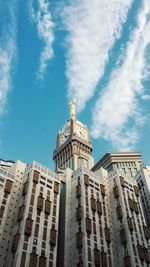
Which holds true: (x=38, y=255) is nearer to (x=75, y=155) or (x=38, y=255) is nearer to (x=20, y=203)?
(x=20, y=203)

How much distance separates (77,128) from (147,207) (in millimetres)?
63991

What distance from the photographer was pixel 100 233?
7069 centimetres

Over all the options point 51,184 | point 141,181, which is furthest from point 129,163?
point 51,184

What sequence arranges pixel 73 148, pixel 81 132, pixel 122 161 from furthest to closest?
1. pixel 81 132
2. pixel 73 148
3. pixel 122 161

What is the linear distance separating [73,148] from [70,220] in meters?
60.6

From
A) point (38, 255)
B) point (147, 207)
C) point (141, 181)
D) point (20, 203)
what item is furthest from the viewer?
point (141, 181)

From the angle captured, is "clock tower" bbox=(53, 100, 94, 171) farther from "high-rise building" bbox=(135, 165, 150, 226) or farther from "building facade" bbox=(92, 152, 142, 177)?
"high-rise building" bbox=(135, 165, 150, 226)

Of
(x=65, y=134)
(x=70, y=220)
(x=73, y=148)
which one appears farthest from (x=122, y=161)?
(x=70, y=220)

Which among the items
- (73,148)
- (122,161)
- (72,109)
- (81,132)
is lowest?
(122,161)

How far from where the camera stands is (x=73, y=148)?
13200cm

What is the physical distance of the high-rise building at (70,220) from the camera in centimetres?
6016

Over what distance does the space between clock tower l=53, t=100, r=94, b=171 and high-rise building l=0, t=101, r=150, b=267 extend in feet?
124

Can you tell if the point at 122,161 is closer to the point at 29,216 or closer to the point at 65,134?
the point at 65,134

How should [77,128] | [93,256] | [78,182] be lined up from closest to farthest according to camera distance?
1. [93,256]
2. [78,182]
3. [77,128]
